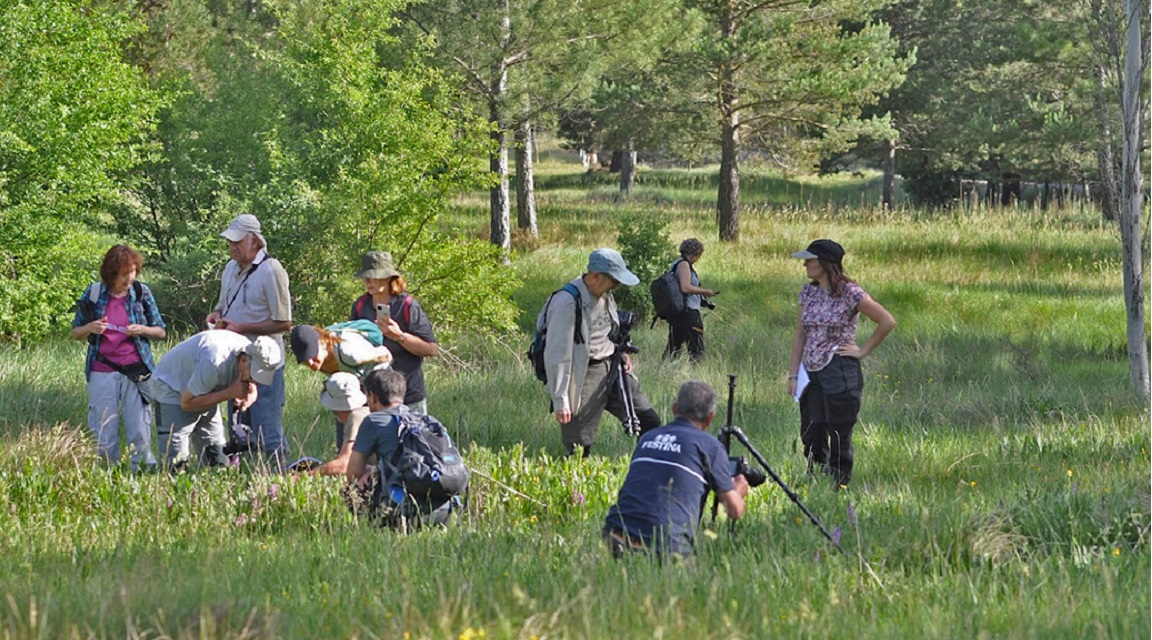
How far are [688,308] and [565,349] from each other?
4.97 meters

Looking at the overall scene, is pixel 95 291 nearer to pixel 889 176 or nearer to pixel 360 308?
pixel 360 308

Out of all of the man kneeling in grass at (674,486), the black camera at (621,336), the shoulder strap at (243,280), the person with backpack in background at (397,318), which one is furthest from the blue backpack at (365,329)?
the man kneeling in grass at (674,486)

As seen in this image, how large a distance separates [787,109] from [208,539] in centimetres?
2121

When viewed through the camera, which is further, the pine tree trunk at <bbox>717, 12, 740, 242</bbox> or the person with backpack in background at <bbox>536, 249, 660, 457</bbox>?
the pine tree trunk at <bbox>717, 12, 740, 242</bbox>

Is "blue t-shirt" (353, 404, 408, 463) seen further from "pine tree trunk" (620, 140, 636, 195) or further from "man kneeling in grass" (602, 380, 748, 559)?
"pine tree trunk" (620, 140, 636, 195)

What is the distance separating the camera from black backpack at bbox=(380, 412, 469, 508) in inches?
239

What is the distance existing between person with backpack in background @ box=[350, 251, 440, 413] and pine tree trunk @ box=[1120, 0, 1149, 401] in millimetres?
6621

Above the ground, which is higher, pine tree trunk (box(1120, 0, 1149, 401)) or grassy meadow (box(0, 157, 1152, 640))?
pine tree trunk (box(1120, 0, 1149, 401))

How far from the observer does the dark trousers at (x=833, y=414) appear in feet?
24.5

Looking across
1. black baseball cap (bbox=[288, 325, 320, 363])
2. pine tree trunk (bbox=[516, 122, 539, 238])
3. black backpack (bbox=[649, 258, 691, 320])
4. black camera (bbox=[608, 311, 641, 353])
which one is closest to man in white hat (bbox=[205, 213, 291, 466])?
black baseball cap (bbox=[288, 325, 320, 363])

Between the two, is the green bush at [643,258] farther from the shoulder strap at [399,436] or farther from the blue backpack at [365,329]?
the shoulder strap at [399,436]

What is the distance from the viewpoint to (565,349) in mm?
7777

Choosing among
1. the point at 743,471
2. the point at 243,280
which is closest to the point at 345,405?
the point at 243,280

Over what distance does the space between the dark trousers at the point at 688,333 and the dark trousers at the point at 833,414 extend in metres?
4.98
